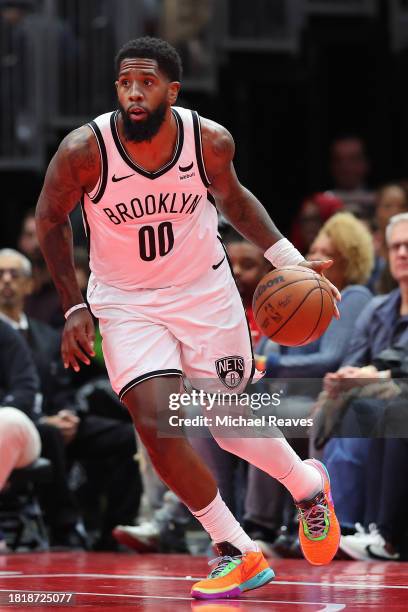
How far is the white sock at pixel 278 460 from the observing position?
17.3ft

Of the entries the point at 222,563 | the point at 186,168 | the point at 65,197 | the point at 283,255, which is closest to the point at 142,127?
the point at 186,168

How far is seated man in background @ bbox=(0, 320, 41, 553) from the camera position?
7.32 meters

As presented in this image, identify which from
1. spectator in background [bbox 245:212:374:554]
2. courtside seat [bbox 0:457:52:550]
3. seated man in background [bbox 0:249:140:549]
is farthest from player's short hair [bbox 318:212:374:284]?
courtside seat [bbox 0:457:52:550]

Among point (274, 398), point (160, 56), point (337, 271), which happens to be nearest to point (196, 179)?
point (160, 56)

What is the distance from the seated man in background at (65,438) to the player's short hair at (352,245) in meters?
1.80

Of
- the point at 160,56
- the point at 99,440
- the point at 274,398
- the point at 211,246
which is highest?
the point at 160,56

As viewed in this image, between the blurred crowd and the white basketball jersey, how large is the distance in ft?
4.57

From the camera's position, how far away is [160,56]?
5.21m

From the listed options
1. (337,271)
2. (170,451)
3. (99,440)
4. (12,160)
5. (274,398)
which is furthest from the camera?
(12,160)

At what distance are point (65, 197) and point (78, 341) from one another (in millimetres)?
554

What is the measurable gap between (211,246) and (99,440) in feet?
11.5

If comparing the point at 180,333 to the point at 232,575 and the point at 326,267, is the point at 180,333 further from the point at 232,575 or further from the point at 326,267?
the point at 232,575

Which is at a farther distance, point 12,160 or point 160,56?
A: point 12,160

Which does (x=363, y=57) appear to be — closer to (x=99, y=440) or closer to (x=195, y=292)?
(x=99, y=440)
